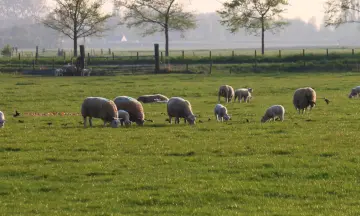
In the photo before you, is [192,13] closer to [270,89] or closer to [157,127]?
[270,89]

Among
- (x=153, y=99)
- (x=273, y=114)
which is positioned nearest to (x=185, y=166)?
(x=273, y=114)

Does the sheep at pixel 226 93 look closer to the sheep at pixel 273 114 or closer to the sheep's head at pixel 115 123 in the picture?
the sheep at pixel 273 114

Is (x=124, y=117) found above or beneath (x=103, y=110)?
beneath

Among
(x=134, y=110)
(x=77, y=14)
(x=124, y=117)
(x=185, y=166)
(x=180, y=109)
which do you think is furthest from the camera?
(x=77, y=14)

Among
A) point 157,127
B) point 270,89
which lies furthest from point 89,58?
point 157,127

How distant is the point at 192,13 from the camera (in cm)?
11262

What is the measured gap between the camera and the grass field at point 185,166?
1565 cm

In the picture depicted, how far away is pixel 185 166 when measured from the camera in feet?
64.8

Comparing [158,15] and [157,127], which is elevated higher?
[158,15]

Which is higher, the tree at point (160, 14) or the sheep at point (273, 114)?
the tree at point (160, 14)

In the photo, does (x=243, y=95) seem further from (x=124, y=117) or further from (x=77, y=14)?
(x=77, y=14)

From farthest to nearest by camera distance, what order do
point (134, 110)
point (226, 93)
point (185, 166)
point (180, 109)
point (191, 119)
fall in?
point (226, 93)
point (180, 109)
point (134, 110)
point (191, 119)
point (185, 166)

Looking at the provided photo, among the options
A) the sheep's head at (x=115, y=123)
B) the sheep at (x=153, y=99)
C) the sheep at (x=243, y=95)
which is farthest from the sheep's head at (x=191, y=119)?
the sheep at (x=243, y=95)

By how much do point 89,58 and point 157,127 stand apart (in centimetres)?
5839
